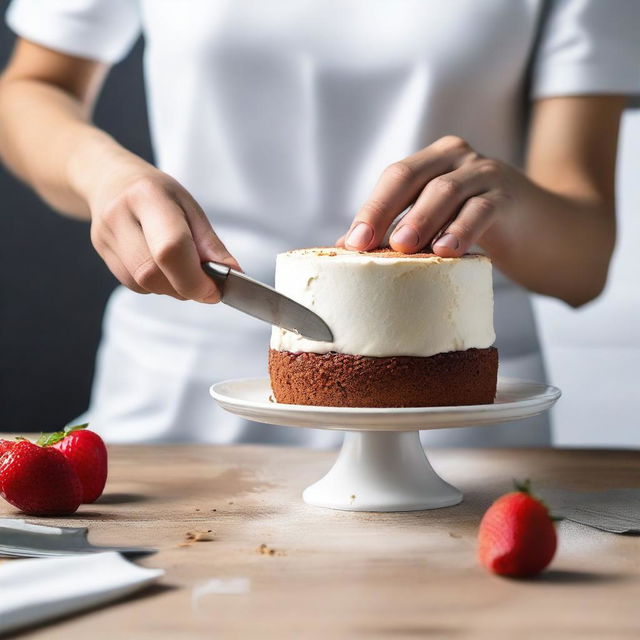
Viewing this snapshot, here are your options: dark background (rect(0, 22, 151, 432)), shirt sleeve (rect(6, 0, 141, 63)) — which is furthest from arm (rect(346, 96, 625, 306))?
dark background (rect(0, 22, 151, 432))

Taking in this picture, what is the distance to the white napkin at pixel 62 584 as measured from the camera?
0.81 m

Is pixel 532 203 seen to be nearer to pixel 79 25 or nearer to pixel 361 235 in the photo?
pixel 361 235

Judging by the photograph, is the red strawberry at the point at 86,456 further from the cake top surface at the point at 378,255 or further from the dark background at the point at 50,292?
the dark background at the point at 50,292

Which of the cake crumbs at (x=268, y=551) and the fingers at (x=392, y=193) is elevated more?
the fingers at (x=392, y=193)

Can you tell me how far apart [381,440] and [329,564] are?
0.88ft

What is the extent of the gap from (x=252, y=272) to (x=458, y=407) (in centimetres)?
66

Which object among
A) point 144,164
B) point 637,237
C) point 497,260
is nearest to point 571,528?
point 497,260

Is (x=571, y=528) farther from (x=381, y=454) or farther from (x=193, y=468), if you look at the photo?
(x=193, y=468)

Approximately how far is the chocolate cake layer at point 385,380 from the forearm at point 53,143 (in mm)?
368

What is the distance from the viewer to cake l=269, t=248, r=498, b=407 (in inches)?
45.7

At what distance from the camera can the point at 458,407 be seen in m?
1.10

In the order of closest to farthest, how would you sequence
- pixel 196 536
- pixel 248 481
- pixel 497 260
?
1. pixel 196 536
2. pixel 248 481
3. pixel 497 260

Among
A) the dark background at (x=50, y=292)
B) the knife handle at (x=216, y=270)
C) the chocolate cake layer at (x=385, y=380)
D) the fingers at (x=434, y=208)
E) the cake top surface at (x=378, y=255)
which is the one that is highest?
the fingers at (x=434, y=208)

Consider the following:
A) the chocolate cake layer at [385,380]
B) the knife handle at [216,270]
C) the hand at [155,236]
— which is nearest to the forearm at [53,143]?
the hand at [155,236]
